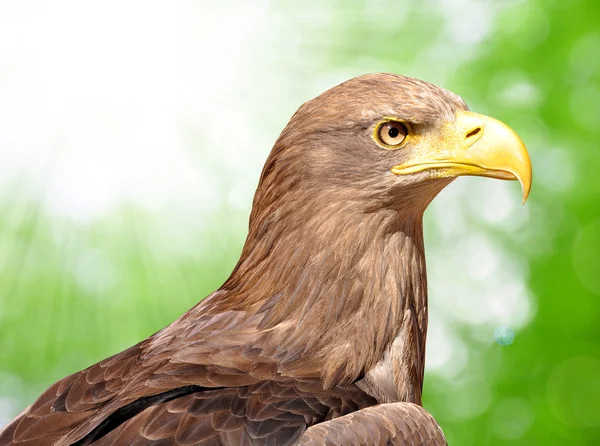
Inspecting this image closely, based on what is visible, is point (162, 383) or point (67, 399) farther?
point (67, 399)

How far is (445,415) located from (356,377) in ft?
10.1

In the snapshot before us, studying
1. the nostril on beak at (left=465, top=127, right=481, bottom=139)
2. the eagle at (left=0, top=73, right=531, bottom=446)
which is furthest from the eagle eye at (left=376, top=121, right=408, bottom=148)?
the nostril on beak at (left=465, top=127, right=481, bottom=139)

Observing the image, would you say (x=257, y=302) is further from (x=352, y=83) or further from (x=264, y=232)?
(x=352, y=83)

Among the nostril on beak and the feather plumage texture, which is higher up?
the nostril on beak

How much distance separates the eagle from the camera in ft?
7.20

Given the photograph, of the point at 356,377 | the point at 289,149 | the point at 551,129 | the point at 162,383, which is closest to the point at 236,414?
the point at 162,383

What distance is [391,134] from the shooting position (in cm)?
227

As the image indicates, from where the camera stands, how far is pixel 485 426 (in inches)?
205

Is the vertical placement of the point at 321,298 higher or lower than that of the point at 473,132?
lower

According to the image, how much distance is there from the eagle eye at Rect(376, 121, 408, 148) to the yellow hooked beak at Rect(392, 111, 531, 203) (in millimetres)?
63

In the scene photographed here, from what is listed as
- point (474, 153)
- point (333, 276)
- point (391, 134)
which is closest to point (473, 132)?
point (474, 153)

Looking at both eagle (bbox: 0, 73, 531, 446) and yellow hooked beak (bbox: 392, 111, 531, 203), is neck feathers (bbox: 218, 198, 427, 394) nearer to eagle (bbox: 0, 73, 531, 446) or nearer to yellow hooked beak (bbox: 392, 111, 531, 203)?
eagle (bbox: 0, 73, 531, 446)

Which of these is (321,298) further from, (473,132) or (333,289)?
(473,132)

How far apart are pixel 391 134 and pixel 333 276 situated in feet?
1.40
